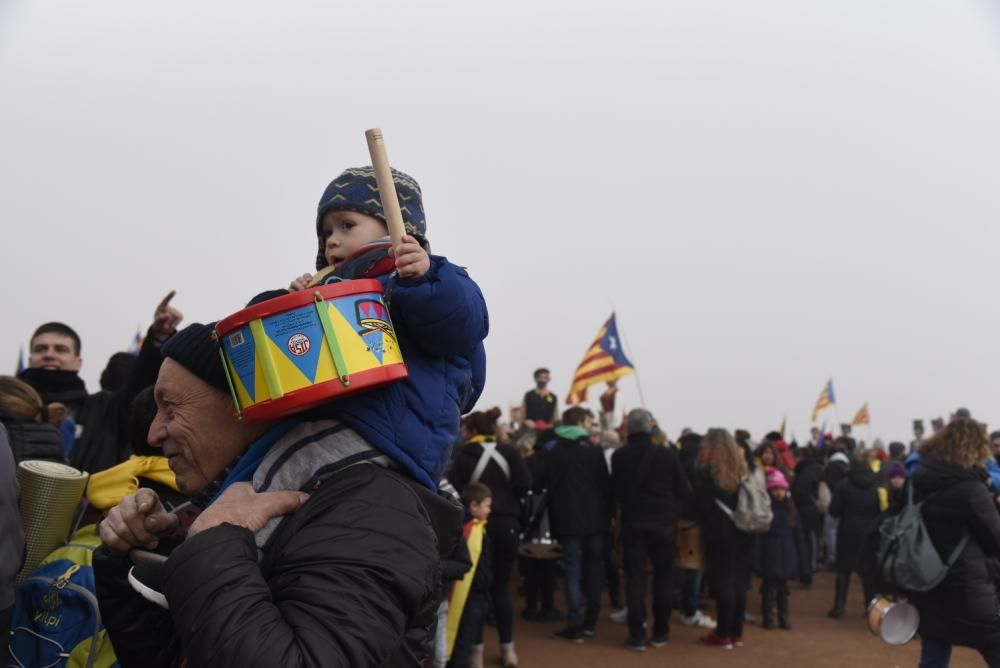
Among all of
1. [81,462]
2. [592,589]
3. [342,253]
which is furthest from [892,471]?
[342,253]

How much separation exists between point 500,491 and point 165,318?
567 cm

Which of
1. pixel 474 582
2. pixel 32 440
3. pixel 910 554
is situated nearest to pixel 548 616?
pixel 474 582

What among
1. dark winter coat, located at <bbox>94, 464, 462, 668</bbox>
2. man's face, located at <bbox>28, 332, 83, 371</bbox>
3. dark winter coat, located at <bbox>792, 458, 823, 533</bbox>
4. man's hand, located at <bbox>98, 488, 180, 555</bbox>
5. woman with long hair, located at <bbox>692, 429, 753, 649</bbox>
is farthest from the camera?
dark winter coat, located at <bbox>792, 458, 823, 533</bbox>

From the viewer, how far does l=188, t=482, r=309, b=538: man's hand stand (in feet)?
5.13

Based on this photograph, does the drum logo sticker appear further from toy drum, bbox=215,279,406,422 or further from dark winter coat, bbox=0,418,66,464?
dark winter coat, bbox=0,418,66,464

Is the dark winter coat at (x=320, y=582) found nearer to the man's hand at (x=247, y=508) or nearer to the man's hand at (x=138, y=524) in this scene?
the man's hand at (x=247, y=508)

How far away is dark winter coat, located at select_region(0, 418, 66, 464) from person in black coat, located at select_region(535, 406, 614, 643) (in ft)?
21.9

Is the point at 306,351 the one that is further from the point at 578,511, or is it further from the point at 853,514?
the point at 853,514

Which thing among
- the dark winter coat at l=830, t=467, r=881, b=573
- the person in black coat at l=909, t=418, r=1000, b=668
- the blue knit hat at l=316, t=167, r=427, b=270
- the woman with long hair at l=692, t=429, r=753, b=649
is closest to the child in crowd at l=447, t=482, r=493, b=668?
the woman with long hair at l=692, t=429, r=753, b=649

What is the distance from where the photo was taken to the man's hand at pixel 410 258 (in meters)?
1.73

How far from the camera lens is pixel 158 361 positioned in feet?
13.2

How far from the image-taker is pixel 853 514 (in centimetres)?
1217

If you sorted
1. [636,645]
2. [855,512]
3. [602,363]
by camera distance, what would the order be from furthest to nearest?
[602,363] → [855,512] → [636,645]

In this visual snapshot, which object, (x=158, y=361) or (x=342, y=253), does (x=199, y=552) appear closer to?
(x=342, y=253)
